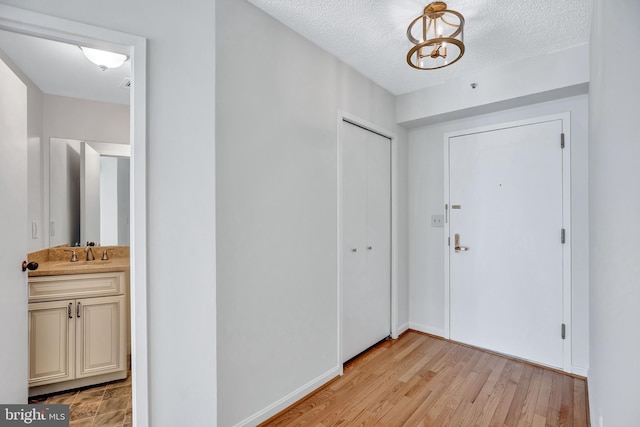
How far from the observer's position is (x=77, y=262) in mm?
2508

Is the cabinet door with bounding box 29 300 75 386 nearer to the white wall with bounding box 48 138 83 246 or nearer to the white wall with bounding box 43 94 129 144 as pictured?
the white wall with bounding box 48 138 83 246

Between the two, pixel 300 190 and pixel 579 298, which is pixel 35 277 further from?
pixel 579 298

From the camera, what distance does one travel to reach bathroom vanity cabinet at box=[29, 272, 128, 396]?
6.91 ft

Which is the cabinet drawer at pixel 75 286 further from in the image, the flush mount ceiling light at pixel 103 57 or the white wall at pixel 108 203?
the flush mount ceiling light at pixel 103 57

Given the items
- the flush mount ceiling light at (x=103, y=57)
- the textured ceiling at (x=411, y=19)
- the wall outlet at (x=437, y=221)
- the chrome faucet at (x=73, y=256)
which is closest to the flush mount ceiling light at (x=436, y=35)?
the textured ceiling at (x=411, y=19)

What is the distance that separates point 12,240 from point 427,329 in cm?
350

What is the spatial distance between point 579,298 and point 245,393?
2.67 meters

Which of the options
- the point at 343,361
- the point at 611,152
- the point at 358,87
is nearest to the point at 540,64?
the point at 358,87

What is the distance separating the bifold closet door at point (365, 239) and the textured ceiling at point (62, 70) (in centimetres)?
198

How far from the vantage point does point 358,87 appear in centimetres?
268

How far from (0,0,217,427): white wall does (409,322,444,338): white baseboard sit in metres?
2.43

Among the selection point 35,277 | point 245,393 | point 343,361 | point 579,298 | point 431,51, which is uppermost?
point 431,51

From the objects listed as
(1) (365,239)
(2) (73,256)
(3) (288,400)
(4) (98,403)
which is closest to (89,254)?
(2) (73,256)

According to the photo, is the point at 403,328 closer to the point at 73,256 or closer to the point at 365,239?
the point at 365,239
